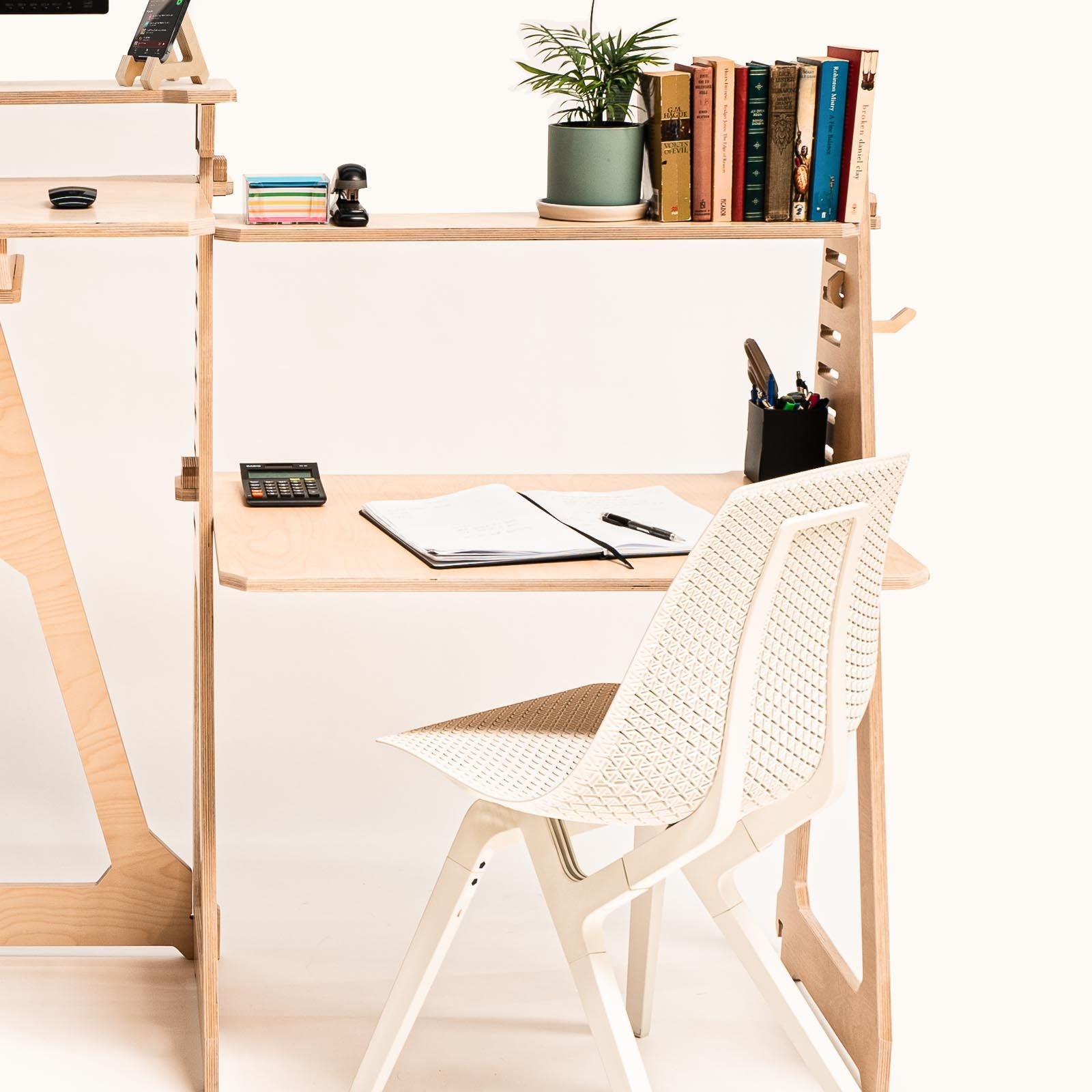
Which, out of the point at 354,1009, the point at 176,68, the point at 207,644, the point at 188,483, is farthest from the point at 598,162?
the point at 354,1009

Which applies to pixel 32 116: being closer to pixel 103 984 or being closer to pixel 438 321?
pixel 438 321

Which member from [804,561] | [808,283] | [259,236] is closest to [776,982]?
[804,561]

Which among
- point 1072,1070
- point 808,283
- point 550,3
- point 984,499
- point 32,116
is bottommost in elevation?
point 1072,1070

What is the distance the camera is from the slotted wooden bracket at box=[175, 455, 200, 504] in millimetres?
2301

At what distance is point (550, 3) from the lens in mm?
3293

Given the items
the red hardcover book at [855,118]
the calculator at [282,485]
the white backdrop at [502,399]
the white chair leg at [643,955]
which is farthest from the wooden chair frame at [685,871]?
the white backdrop at [502,399]

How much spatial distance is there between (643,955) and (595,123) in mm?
1201

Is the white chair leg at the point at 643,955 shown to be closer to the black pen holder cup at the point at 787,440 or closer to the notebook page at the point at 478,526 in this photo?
the notebook page at the point at 478,526

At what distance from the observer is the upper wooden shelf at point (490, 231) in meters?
2.21

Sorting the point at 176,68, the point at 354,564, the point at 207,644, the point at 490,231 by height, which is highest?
the point at 176,68

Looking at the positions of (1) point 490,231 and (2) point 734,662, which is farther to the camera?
(1) point 490,231

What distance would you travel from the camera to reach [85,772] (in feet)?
8.41

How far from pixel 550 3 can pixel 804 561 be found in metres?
1.82

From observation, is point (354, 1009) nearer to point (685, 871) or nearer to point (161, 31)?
point (685, 871)
